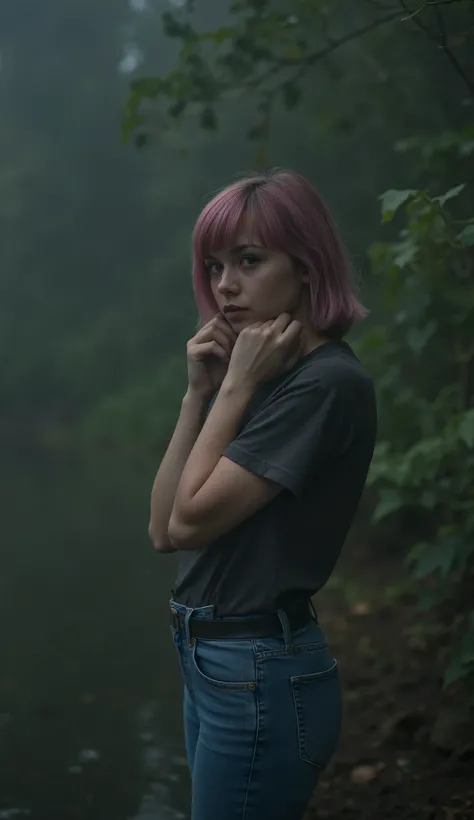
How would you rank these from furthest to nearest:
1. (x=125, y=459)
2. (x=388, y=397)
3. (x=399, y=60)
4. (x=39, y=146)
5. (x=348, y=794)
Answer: (x=39, y=146) < (x=125, y=459) < (x=399, y=60) < (x=388, y=397) < (x=348, y=794)

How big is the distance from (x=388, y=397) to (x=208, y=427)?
411 cm

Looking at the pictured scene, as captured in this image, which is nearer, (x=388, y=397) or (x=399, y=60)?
(x=388, y=397)

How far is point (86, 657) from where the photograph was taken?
7098 mm

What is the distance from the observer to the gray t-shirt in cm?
239

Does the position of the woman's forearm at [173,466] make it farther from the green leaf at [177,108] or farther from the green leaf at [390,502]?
the green leaf at [177,108]

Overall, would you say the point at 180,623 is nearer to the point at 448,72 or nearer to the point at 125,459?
the point at 448,72

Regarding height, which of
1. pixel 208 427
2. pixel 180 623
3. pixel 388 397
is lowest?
pixel 388 397

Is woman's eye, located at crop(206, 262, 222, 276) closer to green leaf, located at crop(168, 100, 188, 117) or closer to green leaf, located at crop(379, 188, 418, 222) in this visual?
green leaf, located at crop(379, 188, 418, 222)

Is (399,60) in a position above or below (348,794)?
above

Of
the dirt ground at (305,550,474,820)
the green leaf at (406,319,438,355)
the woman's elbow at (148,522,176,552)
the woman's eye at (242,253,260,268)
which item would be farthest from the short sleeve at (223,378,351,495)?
the green leaf at (406,319,438,355)

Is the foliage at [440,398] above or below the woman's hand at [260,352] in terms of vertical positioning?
below

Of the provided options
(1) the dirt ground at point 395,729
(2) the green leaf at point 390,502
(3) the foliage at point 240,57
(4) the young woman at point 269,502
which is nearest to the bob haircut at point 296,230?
(4) the young woman at point 269,502

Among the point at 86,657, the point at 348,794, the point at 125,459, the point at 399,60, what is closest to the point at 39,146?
the point at 125,459

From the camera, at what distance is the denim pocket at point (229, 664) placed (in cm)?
241
